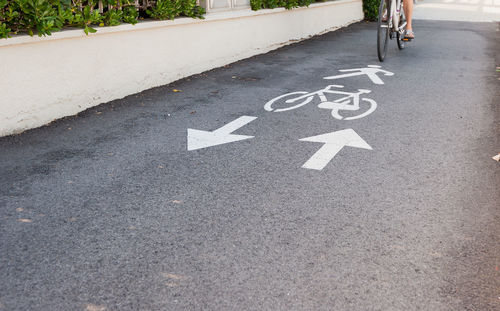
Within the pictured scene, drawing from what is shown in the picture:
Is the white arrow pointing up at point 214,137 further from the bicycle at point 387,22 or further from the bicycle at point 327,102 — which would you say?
the bicycle at point 387,22

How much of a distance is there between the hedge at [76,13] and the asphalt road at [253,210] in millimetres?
1066

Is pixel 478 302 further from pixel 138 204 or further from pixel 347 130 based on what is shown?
pixel 347 130

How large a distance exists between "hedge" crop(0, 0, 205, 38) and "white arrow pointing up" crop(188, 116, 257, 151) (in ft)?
6.29

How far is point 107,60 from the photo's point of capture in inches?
265

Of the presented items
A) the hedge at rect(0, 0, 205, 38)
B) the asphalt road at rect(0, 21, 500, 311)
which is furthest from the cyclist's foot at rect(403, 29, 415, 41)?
the hedge at rect(0, 0, 205, 38)

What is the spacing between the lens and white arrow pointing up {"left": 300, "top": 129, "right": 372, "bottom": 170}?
184 inches

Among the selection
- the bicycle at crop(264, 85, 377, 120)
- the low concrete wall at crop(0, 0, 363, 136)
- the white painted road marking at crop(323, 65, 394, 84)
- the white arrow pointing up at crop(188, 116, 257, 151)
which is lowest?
the white arrow pointing up at crop(188, 116, 257, 151)

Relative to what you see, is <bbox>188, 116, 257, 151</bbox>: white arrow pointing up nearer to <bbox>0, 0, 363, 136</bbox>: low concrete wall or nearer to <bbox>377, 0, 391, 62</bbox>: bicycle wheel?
<bbox>0, 0, 363, 136</bbox>: low concrete wall

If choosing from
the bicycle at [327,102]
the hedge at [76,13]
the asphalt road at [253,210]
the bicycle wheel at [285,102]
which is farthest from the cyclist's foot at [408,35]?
the hedge at [76,13]

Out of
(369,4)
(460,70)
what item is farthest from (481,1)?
(460,70)

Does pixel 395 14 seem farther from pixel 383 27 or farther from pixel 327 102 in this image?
pixel 327 102

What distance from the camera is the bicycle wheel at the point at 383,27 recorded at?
9352mm

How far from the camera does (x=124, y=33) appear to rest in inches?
275

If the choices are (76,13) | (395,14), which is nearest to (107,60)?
(76,13)
